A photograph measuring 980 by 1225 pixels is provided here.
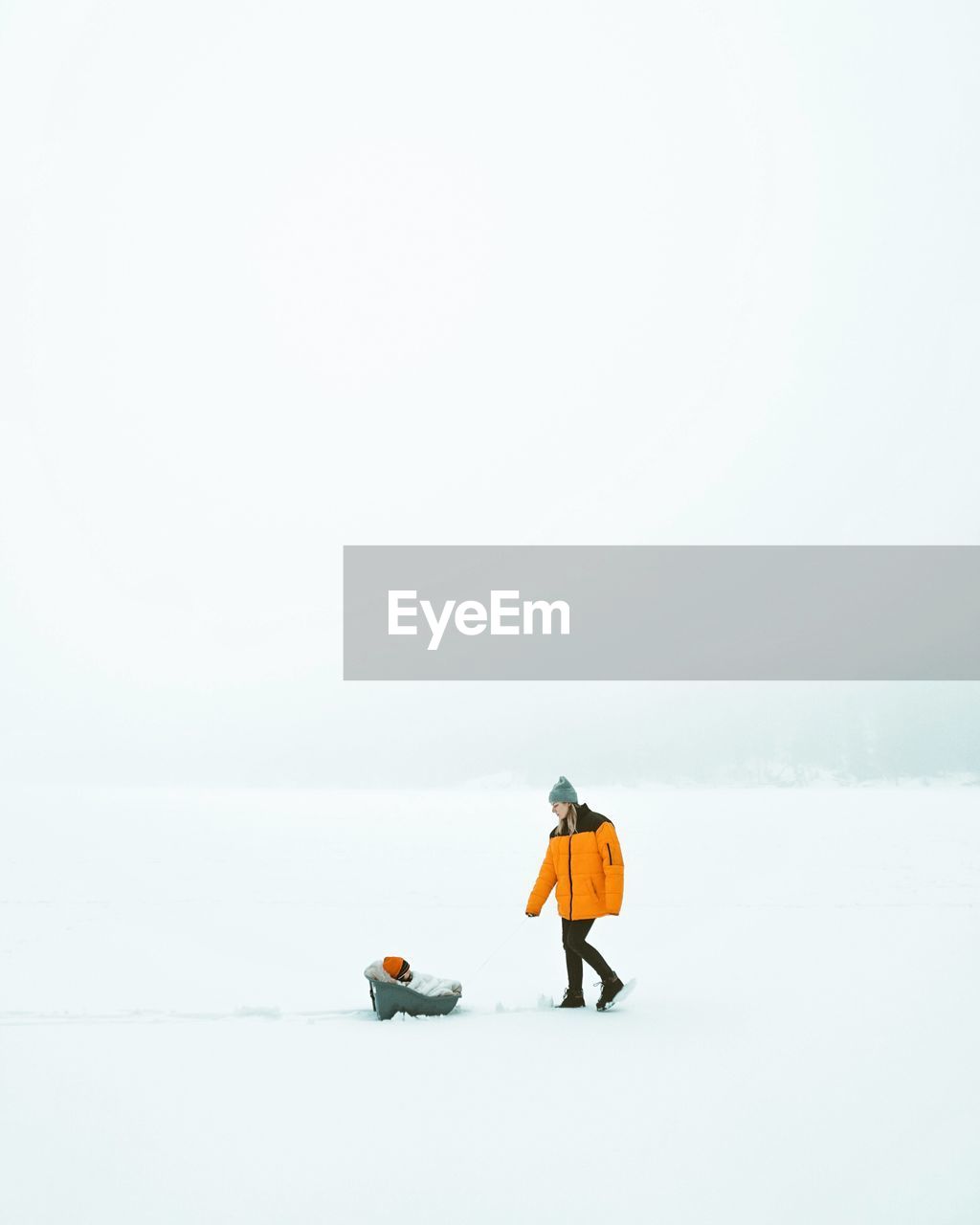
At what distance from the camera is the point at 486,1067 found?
569cm

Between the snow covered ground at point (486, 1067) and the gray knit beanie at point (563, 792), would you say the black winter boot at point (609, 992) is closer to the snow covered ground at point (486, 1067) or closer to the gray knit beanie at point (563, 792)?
the snow covered ground at point (486, 1067)

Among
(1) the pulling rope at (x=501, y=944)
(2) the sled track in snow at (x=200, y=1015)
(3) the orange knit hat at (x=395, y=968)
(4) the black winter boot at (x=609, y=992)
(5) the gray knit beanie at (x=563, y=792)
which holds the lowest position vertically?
(1) the pulling rope at (x=501, y=944)

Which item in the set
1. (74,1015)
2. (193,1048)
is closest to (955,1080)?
(193,1048)

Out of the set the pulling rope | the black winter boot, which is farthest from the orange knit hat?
the pulling rope

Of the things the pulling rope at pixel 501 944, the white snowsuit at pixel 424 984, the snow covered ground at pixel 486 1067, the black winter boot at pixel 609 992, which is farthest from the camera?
the pulling rope at pixel 501 944

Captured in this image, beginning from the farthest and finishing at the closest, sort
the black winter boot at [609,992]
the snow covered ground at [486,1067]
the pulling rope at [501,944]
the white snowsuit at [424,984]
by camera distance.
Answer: the pulling rope at [501,944] → the black winter boot at [609,992] → the white snowsuit at [424,984] → the snow covered ground at [486,1067]

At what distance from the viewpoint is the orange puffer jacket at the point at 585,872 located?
727 cm

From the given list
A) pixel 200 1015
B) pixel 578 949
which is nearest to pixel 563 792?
pixel 578 949

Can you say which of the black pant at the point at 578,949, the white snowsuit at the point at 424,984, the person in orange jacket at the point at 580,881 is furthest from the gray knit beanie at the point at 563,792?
the white snowsuit at the point at 424,984

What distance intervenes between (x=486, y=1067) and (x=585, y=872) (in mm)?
1882

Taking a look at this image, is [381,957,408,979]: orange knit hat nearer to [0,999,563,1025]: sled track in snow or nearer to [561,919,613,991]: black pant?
[0,999,563,1025]: sled track in snow

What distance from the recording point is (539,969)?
31.6ft

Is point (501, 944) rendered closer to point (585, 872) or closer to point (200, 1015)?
point (585, 872)

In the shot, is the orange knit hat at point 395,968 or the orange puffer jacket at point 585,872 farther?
the orange puffer jacket at point 585,872
